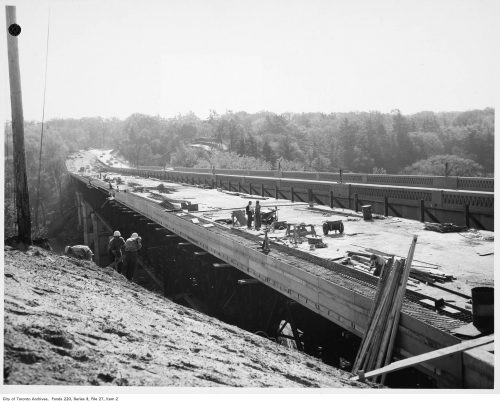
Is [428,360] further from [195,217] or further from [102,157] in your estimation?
[102,157]

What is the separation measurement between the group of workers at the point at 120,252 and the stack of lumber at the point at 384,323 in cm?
736

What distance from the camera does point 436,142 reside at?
270 ft

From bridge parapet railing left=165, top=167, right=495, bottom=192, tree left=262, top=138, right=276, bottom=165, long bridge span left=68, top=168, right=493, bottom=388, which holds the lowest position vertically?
long bridge span left=68, top=168, right=493, bottom=388

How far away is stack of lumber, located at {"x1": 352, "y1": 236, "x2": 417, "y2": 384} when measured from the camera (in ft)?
22.7

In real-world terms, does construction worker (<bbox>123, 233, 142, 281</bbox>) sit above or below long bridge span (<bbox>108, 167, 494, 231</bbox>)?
below

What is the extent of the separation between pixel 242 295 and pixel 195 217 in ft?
24.8

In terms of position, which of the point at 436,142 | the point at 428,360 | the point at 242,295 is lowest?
the point at 242,295

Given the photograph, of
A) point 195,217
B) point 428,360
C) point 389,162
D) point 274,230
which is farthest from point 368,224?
point 389,162

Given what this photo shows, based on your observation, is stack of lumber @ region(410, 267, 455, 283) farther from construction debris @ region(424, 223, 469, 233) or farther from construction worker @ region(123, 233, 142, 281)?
construction worker @ region(123, 233, 142, 281)

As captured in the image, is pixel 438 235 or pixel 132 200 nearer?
pixel 438 235

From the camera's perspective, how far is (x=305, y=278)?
931 centimetres

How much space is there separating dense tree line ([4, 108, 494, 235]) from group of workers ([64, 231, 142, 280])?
121 ft

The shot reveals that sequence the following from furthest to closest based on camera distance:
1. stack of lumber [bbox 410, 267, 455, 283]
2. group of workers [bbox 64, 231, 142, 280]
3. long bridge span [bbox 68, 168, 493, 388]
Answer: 1. group of workers [bbox 64, 231, 142, 280]
2. stack of lumber [bbox 410, 267, 455, 283]
3. long bridge span [bbox 68, 168, 493, 388]

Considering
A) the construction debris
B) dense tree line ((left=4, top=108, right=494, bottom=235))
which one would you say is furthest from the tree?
the construction debris
